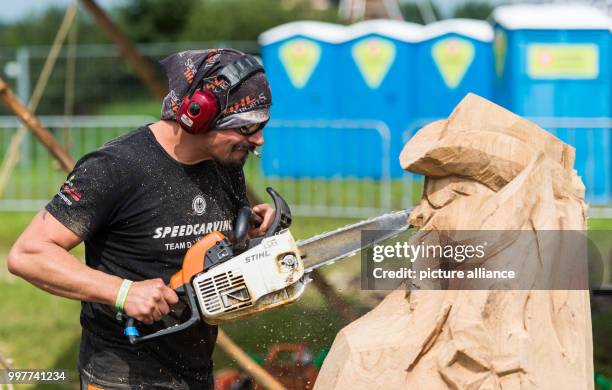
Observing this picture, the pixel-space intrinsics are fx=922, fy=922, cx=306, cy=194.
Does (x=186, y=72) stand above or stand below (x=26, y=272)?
above

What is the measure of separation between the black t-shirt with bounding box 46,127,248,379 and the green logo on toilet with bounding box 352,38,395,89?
934 cm

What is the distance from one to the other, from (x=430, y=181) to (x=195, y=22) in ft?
57.5

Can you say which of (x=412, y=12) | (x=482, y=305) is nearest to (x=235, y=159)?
(x=482, y=305)

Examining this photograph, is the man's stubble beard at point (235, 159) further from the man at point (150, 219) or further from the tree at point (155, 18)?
the tree at point (155, 18)

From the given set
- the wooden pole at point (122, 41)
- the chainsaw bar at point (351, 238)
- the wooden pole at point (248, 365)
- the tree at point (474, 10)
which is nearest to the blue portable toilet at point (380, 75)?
the wooden pole at point (122, 41)

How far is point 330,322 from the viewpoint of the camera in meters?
3.42

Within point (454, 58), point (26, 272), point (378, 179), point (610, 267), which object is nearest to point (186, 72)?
point (26, 272)

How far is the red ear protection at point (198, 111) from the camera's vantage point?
2.59 metres

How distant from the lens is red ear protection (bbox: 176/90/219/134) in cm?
259

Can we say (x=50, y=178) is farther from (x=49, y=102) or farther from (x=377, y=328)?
(x=377, y=328)

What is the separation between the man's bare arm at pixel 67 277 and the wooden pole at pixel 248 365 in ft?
4.08

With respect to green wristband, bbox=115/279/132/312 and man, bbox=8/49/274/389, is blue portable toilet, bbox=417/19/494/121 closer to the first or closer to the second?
man, bbox=8/49/274/389

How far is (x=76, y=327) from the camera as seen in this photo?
241 inches

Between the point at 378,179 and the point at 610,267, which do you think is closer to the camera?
the point at 610,267
